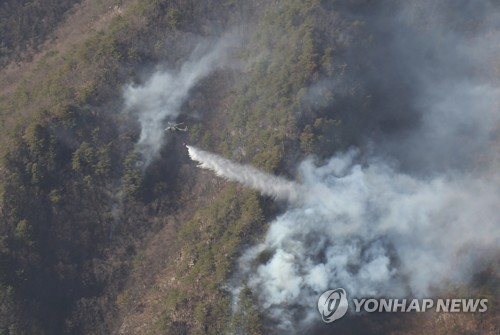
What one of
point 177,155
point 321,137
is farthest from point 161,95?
point 321,137

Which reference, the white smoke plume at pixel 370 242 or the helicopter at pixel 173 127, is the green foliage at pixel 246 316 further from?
the helicopter at pixel 173 127

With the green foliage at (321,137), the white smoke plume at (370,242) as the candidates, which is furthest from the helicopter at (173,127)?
the white smoke plume at (370,242)

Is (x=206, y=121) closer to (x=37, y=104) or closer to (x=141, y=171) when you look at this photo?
Answer: (x=141, y=171)

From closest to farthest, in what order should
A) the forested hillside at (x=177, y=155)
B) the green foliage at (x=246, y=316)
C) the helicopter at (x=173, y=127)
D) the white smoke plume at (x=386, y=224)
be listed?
the green foliage at (x=246, y=316) < the white smoke plume at (x=386, y=224) < the forested hillside at (x=177, y=155) < the helicopter at (x=173, y=127)

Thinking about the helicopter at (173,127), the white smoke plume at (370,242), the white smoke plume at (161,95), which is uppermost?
the white smoke plume at (161,95)

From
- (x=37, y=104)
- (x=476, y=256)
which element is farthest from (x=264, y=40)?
(x=476, y=256)

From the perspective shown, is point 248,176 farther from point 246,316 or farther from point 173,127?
point 246,316
